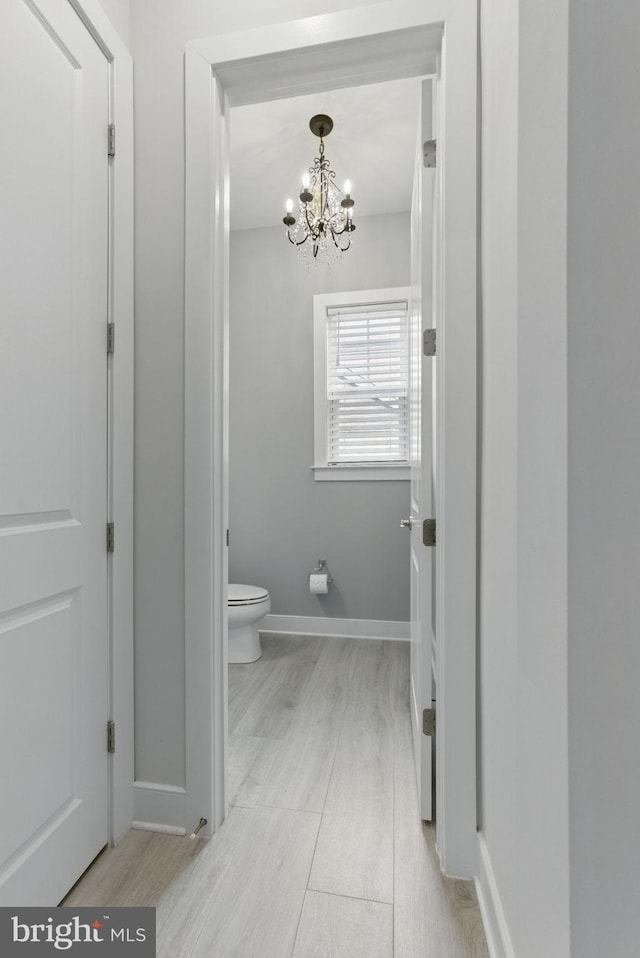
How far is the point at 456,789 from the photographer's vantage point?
4.30 feet

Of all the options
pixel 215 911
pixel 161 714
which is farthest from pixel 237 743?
pixel 215 911

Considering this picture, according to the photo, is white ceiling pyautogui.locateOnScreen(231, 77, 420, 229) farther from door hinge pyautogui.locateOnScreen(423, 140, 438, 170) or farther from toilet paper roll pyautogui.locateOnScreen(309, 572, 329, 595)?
toilet paper roll pyautogui.locateOnScreen(309, 572, 329, 595)

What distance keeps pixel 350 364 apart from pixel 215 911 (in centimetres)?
283

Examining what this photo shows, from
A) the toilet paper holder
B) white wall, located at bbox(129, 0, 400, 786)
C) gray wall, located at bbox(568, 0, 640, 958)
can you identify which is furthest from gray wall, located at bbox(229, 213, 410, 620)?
gray wall, located at bbox(568, 0, 640, 958)

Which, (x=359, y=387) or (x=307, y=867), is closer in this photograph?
(x=307, y=867)

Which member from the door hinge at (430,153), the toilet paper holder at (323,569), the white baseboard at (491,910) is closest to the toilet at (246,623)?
the toilet paper holder at (323,569)

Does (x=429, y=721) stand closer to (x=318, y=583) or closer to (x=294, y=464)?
(x=318, y=583)

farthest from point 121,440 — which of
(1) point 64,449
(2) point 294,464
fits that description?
(2) point 294,464

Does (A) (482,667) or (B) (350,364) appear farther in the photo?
(B) (350,364)

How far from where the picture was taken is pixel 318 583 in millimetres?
3154

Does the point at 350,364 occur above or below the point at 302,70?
below

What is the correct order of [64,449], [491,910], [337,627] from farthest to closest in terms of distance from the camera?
1. [337,627]
2. [64,449]
3. [491,910]

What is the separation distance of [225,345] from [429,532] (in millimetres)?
843

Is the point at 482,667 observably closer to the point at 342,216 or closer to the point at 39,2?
the point at 39,2
